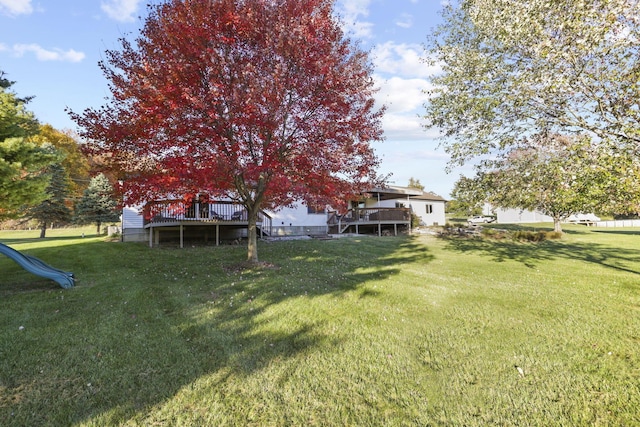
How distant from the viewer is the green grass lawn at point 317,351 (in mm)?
3125

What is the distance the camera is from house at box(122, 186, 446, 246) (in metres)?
15.5

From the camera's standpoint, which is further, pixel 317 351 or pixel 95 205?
pixel 95 205

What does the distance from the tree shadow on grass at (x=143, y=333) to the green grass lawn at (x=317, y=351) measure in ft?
0.08

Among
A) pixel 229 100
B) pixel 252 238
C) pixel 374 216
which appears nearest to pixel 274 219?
pixel 374 216

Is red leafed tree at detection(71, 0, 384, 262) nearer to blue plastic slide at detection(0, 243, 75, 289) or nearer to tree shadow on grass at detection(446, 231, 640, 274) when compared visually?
blue plastic slide at detection(0, 243, 75, 289)

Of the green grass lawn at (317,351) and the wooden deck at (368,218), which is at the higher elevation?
the wooden deck at (368,218)

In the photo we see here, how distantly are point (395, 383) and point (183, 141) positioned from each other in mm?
7860

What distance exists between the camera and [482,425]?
2.94 metres

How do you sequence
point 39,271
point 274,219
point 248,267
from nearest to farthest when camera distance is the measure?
1. point 39,271
2. point 248,267
3. point 274,219

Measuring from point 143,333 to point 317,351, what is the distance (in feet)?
9.56

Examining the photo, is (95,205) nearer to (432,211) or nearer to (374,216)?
(374,216)

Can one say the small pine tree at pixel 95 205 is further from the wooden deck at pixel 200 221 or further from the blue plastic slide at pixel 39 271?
the blue plastic slide at pixel 39 271

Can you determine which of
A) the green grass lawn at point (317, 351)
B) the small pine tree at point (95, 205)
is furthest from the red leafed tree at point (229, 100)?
the small pine tree at point (95, 205)

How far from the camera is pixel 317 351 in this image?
440 cm
